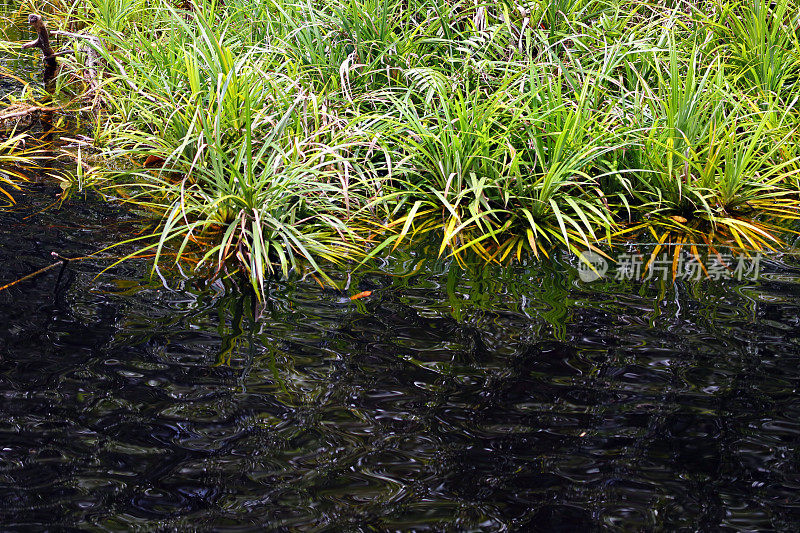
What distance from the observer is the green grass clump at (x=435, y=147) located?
9.50 feet

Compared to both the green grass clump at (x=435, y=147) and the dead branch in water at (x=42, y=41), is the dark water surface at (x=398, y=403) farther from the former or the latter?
the dead branch in water at (x=42, y=41)

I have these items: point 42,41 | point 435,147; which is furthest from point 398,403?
point 42,41

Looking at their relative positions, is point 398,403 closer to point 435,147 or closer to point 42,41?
point 435,147

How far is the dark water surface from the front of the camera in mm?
1573

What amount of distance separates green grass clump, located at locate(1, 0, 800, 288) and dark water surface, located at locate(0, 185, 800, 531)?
1.22ft

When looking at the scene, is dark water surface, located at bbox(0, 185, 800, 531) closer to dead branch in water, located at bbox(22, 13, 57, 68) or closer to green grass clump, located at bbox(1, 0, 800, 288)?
green grass clump, located at bbox(1, 0, 800, 288)

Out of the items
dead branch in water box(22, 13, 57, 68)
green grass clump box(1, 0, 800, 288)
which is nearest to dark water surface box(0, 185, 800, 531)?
green grass clump box(1, 0, 800, 288)

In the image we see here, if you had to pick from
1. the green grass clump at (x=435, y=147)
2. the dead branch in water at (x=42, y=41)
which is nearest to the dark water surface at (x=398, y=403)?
the green grass clump at (x=435, y=147)

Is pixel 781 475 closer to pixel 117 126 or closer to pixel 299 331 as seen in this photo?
pixel 299 331

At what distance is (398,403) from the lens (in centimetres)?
194

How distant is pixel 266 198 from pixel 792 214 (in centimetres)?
257

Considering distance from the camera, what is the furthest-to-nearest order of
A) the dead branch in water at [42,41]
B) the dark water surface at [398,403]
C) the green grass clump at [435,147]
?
the dead branch in water at [42,41], the green grass clump at [435,147], the dark water surface at [398,403]

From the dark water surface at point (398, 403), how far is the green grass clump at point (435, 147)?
373 millimetres

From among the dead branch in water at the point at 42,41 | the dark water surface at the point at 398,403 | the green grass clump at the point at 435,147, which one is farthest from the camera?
the dead branch in water at the point at 42,41
